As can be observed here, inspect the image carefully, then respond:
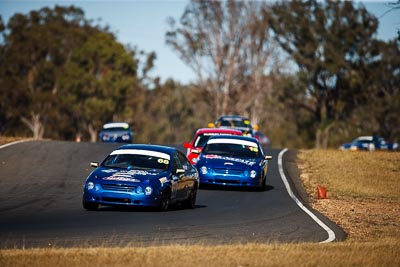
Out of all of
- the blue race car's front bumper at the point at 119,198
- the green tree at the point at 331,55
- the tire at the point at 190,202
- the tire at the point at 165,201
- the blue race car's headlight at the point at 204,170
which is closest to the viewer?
the blue race car's front bumper at the point at 119,198

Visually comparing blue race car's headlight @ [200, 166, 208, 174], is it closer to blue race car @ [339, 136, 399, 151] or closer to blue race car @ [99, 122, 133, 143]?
blue race car @ [99, 122, 133, 143]

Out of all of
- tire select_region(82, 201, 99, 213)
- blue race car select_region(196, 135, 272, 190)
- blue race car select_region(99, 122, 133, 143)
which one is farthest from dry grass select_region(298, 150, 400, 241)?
blue race car select_region(99, 122, 133, 143)

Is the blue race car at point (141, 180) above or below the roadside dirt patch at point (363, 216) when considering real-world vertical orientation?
above

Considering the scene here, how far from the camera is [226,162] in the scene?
2455 cm

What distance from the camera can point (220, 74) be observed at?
80.9 metres

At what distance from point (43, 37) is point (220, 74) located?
16.1m

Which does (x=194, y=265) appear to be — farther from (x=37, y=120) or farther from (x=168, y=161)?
(x=37, y=120)

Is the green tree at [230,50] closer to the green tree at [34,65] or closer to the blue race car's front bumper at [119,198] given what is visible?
the green tree at [34,65]

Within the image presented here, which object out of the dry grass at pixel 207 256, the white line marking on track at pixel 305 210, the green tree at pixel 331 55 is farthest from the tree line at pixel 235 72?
the dry grass at pixel 207 256

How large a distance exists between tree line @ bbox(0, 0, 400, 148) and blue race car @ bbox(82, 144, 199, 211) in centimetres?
5632

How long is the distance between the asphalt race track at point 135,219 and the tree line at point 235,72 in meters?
50.7

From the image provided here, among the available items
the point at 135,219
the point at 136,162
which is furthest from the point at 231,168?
the point at 135,219

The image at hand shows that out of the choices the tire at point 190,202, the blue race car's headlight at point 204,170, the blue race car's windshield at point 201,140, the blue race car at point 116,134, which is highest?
the blue race car at point 116,134

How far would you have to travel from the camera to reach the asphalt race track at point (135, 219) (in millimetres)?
13906
